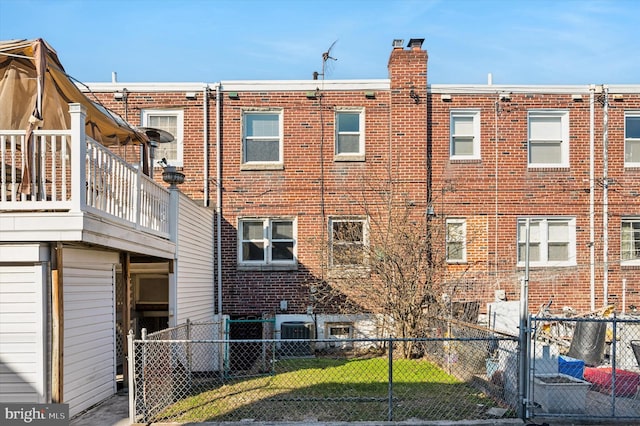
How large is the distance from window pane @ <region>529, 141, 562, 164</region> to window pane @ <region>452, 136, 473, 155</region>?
5.41 ft

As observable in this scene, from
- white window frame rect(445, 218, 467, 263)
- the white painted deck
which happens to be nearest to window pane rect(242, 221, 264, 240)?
white window frame rect(445, 218, 467, 263)

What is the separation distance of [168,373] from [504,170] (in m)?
10.0

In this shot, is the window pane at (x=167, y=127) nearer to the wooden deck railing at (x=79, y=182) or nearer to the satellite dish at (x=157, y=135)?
the satellite dish at (x=157, y=135)

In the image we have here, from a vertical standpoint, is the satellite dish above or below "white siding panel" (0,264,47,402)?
above

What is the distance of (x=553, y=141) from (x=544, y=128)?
0.42m

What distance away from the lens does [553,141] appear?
14406mm

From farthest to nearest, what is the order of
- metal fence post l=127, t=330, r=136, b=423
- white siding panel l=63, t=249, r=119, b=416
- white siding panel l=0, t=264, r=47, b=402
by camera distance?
white siding panel l=63, t=249, r=119, b=416 < metal fence post l=127, t=330, r=136, b=423 < white siding panel l=0, t=264, r=47, b=402

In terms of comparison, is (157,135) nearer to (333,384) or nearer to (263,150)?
(263,150)

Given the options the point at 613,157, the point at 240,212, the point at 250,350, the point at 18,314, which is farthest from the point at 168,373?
the point at 613,157

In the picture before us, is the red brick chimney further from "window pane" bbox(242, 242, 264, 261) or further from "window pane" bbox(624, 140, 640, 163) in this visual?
"window pane" bbox(624, 140, 640, 163)

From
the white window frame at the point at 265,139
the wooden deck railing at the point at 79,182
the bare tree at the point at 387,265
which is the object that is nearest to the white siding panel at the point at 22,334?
the wooden deck railing at the point at 79,182

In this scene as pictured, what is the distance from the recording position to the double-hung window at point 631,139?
47.2ft

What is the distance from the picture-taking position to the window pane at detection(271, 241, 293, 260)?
14180 mm

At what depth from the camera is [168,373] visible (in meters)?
8.10
